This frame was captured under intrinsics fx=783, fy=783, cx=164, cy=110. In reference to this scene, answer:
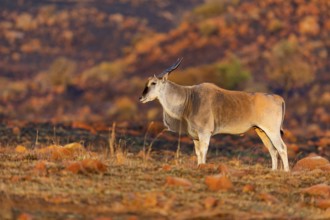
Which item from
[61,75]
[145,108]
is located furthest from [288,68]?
[61,75]

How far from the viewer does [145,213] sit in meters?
8.09

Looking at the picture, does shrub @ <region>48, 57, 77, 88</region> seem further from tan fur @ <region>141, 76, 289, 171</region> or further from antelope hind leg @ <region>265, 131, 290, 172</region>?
antelope hind leg @ <region>265, 131, 290, 172</region>

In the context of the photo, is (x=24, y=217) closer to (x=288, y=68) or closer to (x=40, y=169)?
(x=40, y=169)

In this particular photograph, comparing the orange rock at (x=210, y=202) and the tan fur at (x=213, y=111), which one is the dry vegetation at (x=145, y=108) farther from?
the tan fur at (x=213, y=111)

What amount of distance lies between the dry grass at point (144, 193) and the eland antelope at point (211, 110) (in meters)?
1.67

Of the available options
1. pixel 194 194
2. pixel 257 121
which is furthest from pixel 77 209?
pixel 257 121

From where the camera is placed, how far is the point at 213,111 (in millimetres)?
12633

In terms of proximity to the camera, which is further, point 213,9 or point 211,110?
point 213,9

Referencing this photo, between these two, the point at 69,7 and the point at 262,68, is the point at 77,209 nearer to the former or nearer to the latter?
A: the point at 262,68

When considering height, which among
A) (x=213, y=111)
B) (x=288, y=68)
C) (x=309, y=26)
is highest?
(x=309, y=26)

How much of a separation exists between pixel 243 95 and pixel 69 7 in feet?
189

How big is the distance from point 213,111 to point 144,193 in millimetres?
3986

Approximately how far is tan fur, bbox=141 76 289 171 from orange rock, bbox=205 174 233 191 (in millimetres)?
2896

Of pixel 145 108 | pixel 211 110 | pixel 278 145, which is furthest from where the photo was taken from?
pixel 145 108
